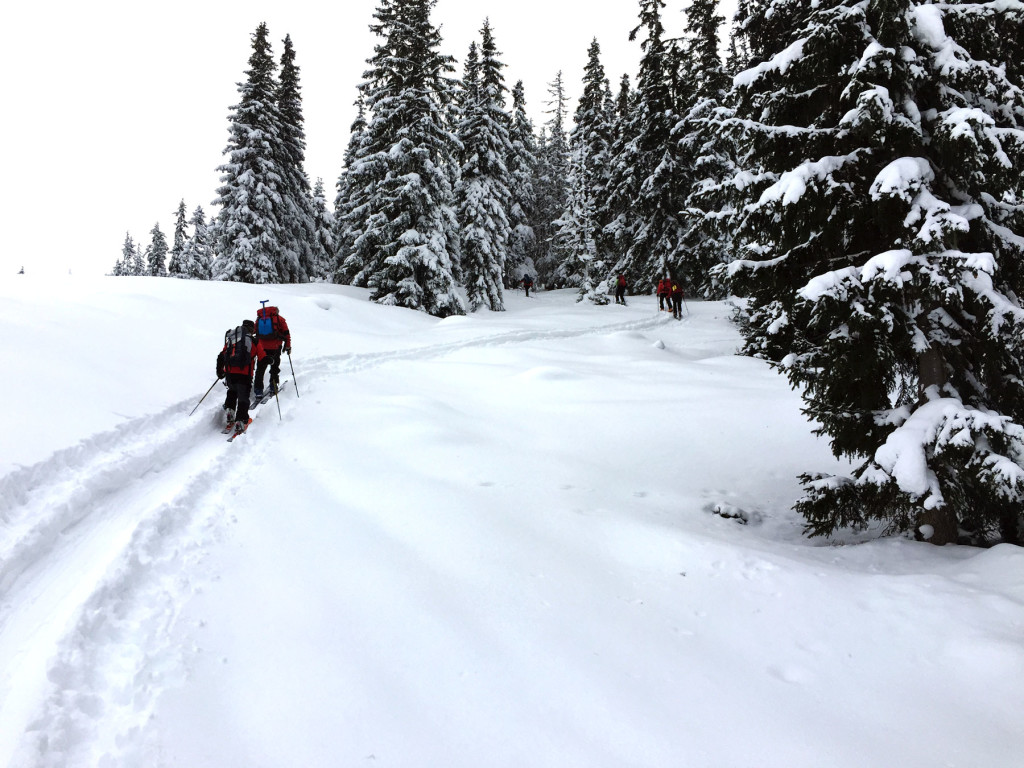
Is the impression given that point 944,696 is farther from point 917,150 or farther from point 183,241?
point 183,241

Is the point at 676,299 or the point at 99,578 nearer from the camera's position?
the point at 99,578

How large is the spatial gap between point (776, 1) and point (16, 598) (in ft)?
28.4

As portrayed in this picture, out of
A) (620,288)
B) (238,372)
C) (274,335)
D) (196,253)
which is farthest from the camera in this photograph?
(196,253)

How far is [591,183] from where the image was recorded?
34.5 m

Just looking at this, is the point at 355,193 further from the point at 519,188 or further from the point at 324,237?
the point at 324,237

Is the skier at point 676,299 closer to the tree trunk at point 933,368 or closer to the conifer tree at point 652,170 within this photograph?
the conifer tree at point 652,170

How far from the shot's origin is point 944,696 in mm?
2924

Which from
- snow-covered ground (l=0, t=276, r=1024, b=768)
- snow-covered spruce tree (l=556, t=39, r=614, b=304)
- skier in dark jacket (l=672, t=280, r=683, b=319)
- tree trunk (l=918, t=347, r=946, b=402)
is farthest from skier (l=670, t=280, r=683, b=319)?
tree trunk (l=918, t=347, r=946, b=402)

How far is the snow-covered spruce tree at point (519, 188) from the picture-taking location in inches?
1351

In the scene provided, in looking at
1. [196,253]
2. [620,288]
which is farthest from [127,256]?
[620,288]

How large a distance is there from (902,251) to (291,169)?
3242 cm

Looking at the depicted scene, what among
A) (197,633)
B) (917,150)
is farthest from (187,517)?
(917,150)

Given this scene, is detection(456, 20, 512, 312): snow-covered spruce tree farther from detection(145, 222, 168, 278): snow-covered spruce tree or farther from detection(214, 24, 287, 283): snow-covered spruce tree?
detection(145, 222, 168, 278): snow-covered spruce tree

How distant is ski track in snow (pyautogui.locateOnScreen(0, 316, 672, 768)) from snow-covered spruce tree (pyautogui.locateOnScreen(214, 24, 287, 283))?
827 inches
